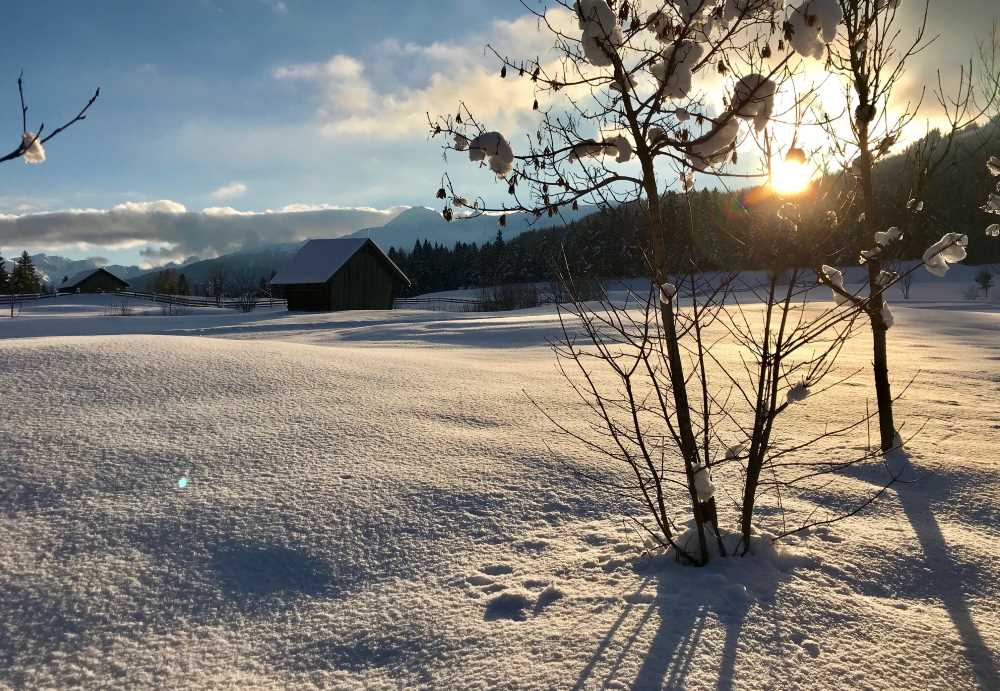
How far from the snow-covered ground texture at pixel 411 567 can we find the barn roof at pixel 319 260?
2334 cm

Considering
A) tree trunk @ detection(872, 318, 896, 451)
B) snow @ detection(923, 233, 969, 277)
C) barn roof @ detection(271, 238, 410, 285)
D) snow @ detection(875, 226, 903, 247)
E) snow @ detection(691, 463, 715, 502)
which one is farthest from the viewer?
barn roof @ detection(271, 238, 410, 285)

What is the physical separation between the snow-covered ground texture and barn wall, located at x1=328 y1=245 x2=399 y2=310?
23537 millimetres

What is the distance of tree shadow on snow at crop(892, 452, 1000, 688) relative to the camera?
5.77 ft

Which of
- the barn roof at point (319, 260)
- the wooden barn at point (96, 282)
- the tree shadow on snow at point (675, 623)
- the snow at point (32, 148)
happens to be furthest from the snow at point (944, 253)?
the wooden barn at point (96, 282)

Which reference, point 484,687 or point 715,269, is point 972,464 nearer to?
point 715,269

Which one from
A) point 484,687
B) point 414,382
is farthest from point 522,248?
point 484,687

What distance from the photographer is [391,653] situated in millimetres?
1861

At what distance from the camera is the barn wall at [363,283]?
27391 mm

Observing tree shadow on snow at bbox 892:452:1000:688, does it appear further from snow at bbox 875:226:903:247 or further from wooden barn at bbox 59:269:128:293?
wooden barn at bbox 59:269:128:293

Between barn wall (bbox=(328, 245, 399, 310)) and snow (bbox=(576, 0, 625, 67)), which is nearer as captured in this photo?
snow (bbox=(576, 0, 625, 67))

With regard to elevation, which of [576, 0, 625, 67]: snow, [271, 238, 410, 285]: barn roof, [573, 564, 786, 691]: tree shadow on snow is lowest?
[573, 564, 786, 691]: tree shadow on snow

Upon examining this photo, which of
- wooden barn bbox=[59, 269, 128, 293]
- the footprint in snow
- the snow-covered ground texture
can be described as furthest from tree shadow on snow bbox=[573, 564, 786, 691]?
wooden barn bbox=[59, 269, 128, 293]

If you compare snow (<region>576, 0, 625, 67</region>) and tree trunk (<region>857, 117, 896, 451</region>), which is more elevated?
snow (<region>576, 0, 625, 67</region>)

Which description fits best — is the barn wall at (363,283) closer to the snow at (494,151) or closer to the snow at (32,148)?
the snow at (494,151)
